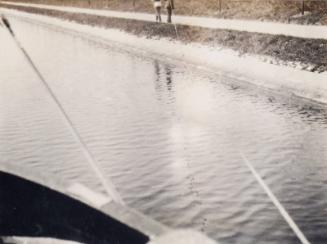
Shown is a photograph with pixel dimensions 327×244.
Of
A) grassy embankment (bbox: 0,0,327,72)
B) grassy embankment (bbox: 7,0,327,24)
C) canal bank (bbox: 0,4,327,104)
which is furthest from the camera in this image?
grassy embankment (bbox: 7,0,327,24)

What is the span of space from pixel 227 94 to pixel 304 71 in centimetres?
296

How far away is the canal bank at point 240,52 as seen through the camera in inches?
661

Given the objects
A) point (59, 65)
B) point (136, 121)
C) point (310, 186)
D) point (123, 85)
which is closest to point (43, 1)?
point (59, 65)

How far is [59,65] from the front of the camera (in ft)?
81.0

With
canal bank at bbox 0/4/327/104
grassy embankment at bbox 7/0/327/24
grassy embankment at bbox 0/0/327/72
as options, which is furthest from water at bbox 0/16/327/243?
grassy embankment at bbox 7/0/327/24

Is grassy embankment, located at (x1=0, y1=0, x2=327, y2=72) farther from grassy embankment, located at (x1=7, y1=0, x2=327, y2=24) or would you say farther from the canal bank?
grassy embankment, located at (x1=7, y1=0, x2=327, y2=24)

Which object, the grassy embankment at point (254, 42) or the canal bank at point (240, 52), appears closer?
the canal bank at point (240, 52)

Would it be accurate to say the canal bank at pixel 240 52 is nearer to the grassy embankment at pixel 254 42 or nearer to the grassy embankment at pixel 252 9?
the grassy embankment at pixel 254 42

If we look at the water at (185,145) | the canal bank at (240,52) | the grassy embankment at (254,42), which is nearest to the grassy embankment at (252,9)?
the grassy embankment at (254,42)

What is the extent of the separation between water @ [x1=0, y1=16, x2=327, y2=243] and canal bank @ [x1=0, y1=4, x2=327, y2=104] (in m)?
0.69

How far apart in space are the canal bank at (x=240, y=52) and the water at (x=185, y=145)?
0.69 metres

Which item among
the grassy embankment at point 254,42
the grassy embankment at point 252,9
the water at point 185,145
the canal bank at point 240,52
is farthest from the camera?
the grassy embankment at point 252,9

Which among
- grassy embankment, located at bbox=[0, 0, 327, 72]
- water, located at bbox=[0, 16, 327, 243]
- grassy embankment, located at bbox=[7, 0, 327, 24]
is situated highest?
grassy embankment, located at bbox=[7, 0, 327, 24]

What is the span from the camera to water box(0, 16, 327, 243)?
26.8 feet
